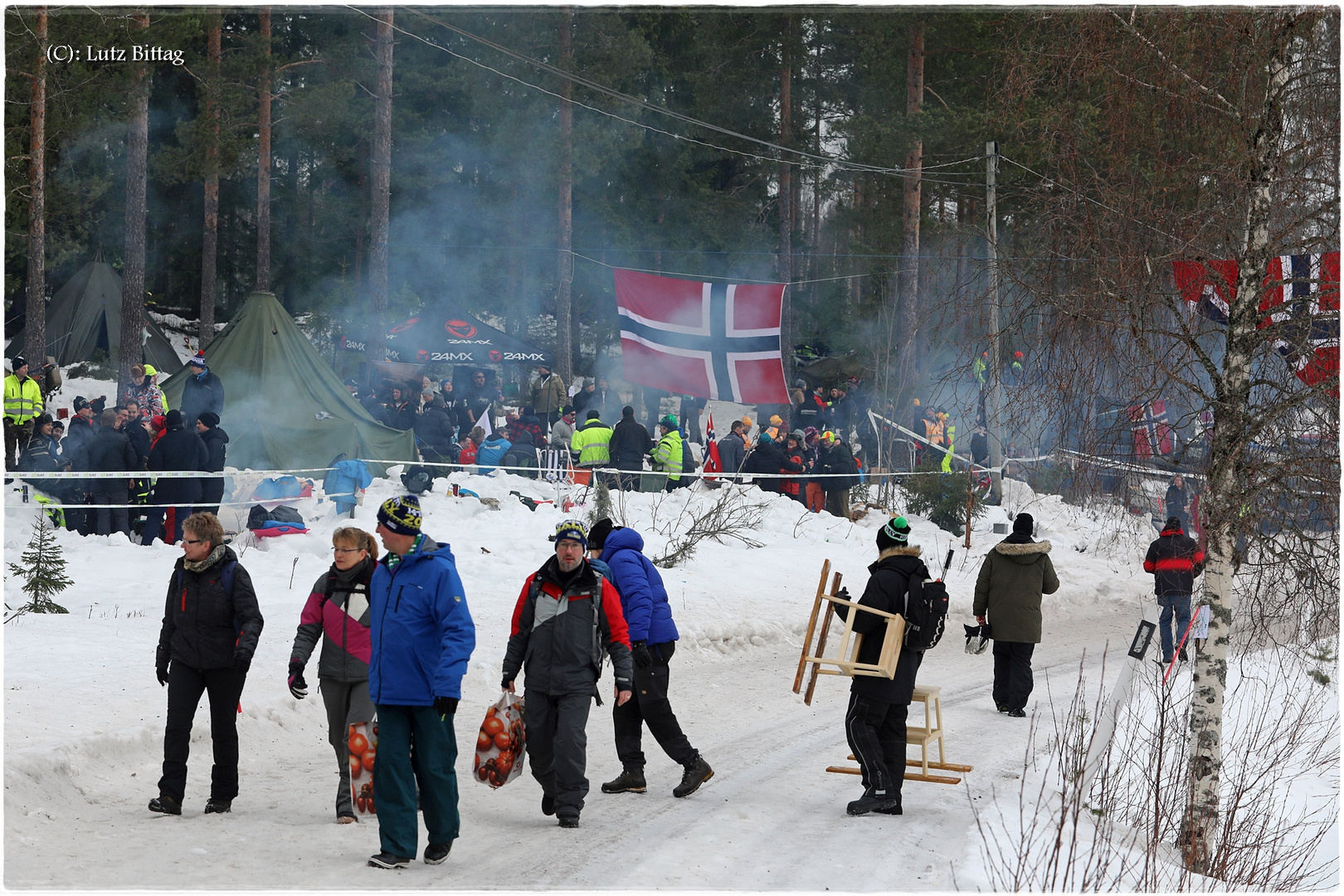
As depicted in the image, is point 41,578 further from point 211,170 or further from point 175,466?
point 211,170

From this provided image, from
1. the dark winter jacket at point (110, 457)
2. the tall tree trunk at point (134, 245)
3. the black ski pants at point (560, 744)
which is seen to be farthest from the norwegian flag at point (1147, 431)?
the tall tree trunk at point (134, 245)

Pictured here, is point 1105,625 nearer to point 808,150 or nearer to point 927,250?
point 927,250

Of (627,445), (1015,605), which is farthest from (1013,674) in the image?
(627,445)

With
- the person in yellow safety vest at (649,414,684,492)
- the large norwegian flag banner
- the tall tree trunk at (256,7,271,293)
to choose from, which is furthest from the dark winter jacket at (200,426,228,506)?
the tall tree trunk at (256,7,271,293)

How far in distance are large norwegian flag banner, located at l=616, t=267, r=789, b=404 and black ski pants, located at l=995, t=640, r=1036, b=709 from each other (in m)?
9.40

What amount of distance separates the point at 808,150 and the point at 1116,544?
21620mm

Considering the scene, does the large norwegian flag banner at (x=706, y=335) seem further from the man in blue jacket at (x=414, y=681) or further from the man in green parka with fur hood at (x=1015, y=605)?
the man in blue jacket at (x=414, y=681)

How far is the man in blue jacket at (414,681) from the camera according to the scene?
5.61 metres

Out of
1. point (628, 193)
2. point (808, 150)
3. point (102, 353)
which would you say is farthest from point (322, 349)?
point (808, 150)

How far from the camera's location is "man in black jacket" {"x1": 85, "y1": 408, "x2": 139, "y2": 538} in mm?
13656

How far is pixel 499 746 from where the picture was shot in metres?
6.42

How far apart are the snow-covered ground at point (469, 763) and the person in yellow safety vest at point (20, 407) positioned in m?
2.60

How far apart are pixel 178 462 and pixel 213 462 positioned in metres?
0.55

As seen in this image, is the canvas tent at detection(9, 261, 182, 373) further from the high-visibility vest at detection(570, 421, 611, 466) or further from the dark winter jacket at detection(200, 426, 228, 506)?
the dark winter jacket at detection(200, 426, 228, 506)
